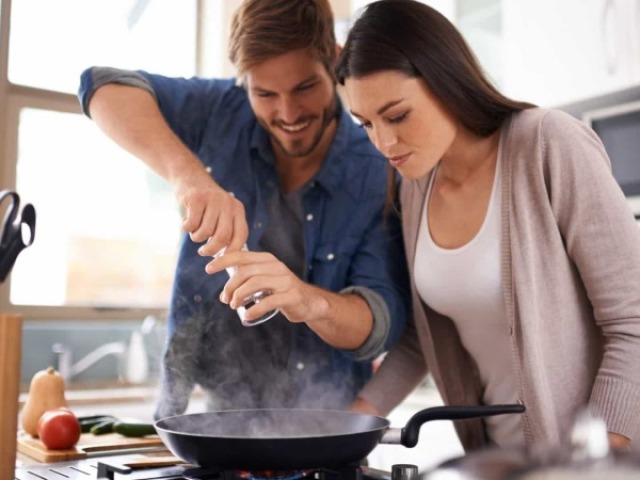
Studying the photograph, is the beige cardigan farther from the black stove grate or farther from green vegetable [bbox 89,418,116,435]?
green vegetable [bbox 89,418,116,435]

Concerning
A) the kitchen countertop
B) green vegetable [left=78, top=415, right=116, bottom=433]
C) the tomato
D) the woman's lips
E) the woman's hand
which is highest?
the woman's lips

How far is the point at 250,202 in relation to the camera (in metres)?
1.52

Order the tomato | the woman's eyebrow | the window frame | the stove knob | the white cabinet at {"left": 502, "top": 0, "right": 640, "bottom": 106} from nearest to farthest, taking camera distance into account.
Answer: the stove knob → the woman's eyebrow → the tomato → the white cabinet at {"left": 502, "top": 0, "right": 640, "bottom": 106} → the window frame

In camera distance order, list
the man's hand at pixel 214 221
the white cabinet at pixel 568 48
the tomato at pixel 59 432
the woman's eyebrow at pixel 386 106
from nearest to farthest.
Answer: the man's hand at pixel 214 221 → the woman's eyebrow at pixel 386 106 → the tomato at pixel 59 432 → the white cabinet at pixel 568 48

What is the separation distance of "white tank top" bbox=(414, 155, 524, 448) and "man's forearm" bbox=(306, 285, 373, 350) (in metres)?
0.12

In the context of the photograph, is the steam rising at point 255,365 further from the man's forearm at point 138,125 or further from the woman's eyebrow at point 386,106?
the woman's eyebrow at point 386,106

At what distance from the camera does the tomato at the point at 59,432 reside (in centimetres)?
129

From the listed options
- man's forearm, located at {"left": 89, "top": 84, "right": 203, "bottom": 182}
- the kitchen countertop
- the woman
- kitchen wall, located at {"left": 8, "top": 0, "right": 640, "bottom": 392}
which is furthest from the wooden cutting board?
kitchen wall, located at {"left": 8, "top": 0, "right": 640, "bottom": 392}

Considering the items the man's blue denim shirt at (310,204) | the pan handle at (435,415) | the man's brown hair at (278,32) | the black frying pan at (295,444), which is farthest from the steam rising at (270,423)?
the man's brown hair at (278,32)

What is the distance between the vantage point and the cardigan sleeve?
42.6 inches

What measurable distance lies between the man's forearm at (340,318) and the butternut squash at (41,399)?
621mm

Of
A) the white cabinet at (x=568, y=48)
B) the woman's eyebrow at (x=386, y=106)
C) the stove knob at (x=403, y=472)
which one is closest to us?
the stove knob at (x=403, y=472)

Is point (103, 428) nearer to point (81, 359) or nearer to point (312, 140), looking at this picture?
point (312, 140)

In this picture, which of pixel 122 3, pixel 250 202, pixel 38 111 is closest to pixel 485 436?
pixel 250 202
